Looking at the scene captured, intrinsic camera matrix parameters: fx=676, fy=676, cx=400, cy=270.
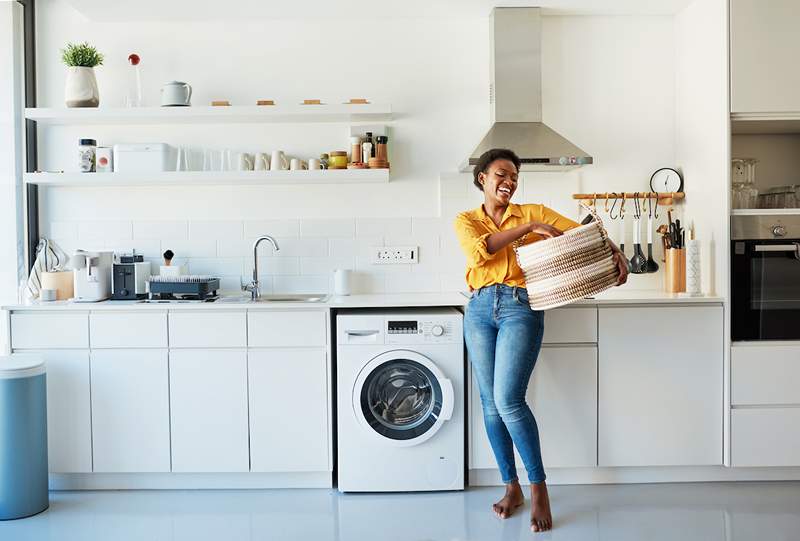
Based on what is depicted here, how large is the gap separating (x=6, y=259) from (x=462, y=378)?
256 centimetres

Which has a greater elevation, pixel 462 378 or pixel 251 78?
pixel 251 78

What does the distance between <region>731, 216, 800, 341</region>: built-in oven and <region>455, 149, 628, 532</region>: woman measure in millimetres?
934

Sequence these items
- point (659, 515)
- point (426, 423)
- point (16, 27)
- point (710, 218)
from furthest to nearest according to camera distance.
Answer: point (16, 27)
point (710, 218)
point (426, 423)
point (659, 515)

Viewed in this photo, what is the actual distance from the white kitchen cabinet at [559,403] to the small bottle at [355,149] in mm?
1371

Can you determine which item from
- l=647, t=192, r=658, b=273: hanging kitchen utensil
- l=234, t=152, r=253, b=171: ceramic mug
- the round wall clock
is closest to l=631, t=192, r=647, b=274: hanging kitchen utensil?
l=647, t=192, r=658, b=273: hanging kitchen utensil

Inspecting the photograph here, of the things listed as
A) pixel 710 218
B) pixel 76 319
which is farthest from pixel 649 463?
pixel 76 319

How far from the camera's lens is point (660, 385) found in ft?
10.4

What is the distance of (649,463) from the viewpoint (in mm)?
3201

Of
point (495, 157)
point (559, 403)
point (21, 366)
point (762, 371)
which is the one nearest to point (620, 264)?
point (495, 157)

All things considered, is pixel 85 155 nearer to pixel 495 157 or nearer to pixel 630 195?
pixel 495 157

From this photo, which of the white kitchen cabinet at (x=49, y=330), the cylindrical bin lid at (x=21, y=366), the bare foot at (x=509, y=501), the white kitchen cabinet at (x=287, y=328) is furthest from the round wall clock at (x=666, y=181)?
the cylindrical bin lid at (x=21, y=366)

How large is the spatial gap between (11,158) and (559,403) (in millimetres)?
3149

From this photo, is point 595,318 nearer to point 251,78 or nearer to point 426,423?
point 426,423

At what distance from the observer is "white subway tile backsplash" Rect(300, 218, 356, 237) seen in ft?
12.5
